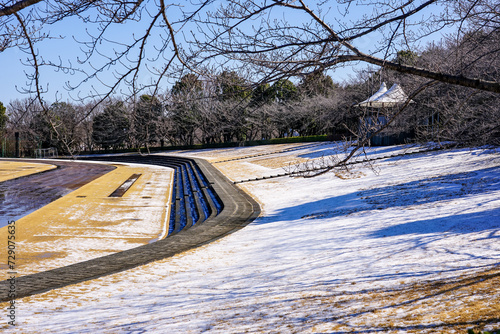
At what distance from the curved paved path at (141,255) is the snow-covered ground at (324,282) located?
0.92 ft

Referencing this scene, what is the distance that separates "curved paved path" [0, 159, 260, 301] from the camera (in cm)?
606

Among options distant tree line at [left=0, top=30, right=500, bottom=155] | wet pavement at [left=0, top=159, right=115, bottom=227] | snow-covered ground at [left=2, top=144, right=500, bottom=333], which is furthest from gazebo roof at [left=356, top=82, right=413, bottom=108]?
wet pavement at [left=0, top=159, right=115, bottom=227]

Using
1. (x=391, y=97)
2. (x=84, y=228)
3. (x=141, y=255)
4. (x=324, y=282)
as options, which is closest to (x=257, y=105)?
(x=324, y=282)

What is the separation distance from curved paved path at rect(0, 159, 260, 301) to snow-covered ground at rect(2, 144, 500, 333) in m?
0.28

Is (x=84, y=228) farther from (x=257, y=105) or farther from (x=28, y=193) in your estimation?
(x=28, y=193)

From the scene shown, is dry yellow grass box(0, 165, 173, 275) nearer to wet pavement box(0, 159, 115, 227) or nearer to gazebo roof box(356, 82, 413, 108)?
wet pavement box(0, 159, 115, 227)

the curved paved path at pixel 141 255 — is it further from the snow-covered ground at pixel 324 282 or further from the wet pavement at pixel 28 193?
the wet pavement at pixel 28 193

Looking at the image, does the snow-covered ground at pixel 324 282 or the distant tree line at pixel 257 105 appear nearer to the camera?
the snow-covered ground at pixel 324 282

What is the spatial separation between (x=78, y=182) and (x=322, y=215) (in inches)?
562

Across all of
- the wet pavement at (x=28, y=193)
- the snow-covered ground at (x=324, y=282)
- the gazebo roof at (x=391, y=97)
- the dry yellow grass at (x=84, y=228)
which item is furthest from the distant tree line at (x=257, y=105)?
the wet pavement at (x=28, y=193)

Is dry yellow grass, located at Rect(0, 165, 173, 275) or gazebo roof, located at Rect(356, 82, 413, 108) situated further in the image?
gazebo roof, located at Rect(356, 82, 413, 108)

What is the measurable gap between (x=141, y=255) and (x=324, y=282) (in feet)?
11.9

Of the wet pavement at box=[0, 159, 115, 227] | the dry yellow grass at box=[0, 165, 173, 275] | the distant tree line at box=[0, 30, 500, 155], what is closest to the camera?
the distant tree line at box=[0, 30, 500, 155]

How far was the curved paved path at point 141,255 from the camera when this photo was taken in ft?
19.9
